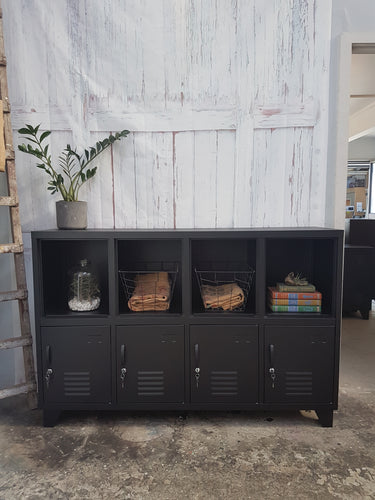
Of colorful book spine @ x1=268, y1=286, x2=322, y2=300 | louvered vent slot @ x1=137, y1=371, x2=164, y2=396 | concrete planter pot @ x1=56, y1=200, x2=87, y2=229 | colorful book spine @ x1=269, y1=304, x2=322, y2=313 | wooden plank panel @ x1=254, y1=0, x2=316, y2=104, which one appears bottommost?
louvered vent slot @ x1=137, y1=371, x2=164, y2=396

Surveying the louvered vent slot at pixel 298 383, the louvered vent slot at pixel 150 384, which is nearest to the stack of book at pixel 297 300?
the louvered vent slot at pixel 298 383

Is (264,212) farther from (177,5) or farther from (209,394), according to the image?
(177,5)

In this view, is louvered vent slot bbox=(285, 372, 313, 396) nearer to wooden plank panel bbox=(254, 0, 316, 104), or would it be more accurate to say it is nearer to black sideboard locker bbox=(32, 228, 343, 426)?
black sideboard locker bbox=(32, 228, 343, 426)

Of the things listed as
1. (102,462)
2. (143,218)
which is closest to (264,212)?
(143,218)

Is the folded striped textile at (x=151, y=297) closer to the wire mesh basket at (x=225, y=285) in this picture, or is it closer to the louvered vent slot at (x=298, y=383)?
the wire mesh basket at (x=225, y=285)

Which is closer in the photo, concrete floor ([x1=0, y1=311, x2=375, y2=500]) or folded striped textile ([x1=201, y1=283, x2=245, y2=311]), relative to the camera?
concrete floor ([x1=0, y1=311, x2=375, y2=500])

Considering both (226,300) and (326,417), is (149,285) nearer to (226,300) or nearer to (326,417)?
(226,300)

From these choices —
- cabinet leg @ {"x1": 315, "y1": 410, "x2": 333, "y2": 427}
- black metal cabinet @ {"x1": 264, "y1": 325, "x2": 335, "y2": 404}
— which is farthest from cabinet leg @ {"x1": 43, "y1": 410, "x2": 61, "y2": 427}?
cabinet leg @ {"x1": 315, "y1": 410, "x2": 333, "y2": 427}

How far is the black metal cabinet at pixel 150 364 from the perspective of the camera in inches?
73.1

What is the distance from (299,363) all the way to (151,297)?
853 mm

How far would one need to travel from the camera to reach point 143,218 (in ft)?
7.25

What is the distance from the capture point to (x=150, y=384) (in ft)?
Result: 6.14

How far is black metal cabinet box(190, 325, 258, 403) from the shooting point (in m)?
1.85

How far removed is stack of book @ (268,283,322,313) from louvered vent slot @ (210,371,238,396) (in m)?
0.42
